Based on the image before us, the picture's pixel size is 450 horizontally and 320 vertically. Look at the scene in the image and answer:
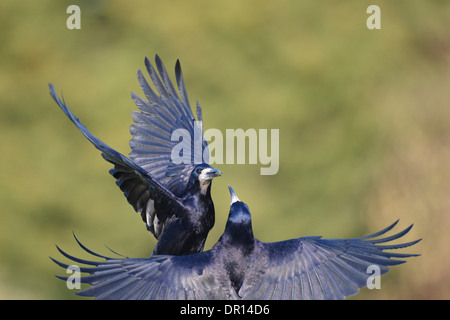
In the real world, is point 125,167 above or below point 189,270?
above

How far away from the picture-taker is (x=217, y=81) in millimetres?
5801

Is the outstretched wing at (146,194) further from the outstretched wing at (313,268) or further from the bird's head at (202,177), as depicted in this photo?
the outstretched wing at (313,268)

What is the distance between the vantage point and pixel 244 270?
2.80m

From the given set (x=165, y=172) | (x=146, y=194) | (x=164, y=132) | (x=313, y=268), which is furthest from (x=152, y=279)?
(x=164, y=132)

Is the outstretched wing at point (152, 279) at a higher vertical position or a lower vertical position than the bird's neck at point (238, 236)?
lower

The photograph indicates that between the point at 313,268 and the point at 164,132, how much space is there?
1.28 meters

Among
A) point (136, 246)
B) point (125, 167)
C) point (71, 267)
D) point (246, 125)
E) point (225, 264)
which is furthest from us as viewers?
point (246, 125)

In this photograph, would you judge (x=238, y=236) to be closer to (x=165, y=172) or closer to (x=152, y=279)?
(x=152, y=279)

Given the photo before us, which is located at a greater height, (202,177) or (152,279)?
(202,177)

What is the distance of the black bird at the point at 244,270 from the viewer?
269 cm

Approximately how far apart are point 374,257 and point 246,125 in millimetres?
2924

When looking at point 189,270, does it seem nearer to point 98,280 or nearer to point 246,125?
point 98,280

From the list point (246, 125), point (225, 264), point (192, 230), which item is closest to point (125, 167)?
point (192, 230)

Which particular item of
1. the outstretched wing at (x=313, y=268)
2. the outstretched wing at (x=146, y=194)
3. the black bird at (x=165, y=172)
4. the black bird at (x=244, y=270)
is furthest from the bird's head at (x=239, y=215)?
the outstretched wing at (x=146, y=194)
